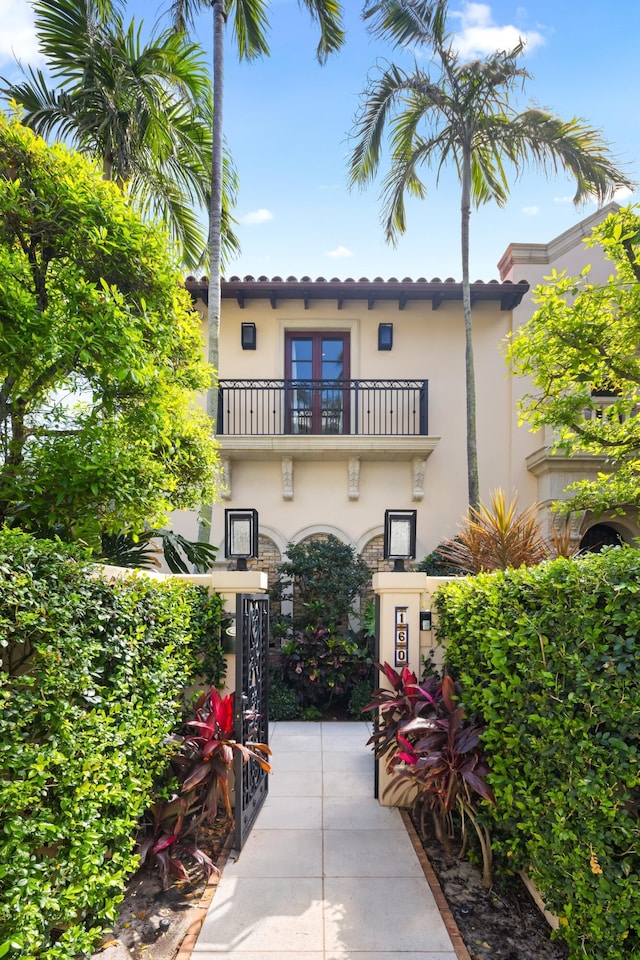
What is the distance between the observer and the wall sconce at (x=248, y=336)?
944cm

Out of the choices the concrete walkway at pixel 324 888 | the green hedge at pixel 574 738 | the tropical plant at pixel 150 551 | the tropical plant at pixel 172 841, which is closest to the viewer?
the green hedge at pixel 574 738

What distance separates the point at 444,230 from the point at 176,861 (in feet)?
31.9

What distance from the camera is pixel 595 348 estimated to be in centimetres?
473

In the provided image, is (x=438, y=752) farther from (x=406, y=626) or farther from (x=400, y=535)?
(x=400, y=535)

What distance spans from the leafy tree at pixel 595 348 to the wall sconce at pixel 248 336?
5.58 metres

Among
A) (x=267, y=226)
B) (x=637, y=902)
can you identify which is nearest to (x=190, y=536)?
(x=267, y=226)

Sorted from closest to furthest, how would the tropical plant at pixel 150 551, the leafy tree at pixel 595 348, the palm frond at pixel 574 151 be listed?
the leafy tree at pixel 595 348, the tropical plant at pixel 150 551, the palm frond at pixel 574 151

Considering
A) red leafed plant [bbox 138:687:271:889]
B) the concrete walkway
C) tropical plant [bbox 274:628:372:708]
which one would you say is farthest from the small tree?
red leafed plant [bbox 138:687:271:889]

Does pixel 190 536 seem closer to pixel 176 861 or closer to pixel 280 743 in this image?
pixel 280 743

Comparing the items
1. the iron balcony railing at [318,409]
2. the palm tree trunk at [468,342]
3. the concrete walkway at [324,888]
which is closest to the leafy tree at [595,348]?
the palm tree trunk at [468,342]

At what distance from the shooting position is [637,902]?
6.63 ft

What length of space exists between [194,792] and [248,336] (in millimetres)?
7774

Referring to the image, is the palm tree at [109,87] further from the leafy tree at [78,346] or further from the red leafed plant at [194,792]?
the red leafed plant at [194,792]

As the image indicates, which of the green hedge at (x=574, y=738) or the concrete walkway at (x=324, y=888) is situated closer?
the green hedge at (x=574, y=738)
